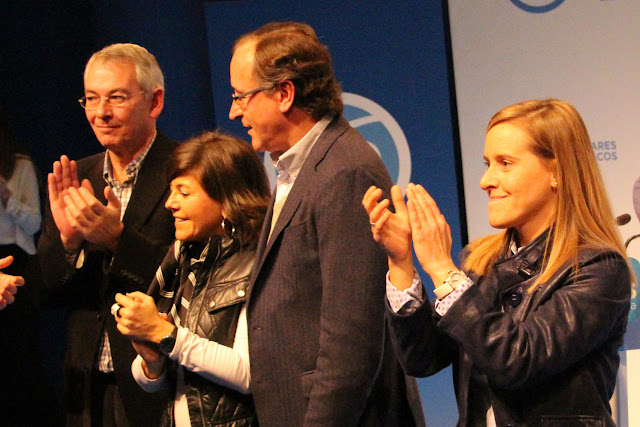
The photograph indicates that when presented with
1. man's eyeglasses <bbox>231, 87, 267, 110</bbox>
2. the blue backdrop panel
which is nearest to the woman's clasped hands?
man's eyeglasses <bbox>231, 87, 267, 110</bbox>

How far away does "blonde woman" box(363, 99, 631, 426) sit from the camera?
6.29ft

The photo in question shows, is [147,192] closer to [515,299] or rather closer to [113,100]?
[113,100]

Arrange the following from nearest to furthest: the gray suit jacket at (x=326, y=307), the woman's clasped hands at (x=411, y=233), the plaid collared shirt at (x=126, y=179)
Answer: the woman's clasped hands at (x=411, y=233) → the gray suit jacket at (x=326, y=307) → the plaid collared shirt at (x=126, y=179)

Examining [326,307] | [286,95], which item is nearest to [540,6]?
[286,95]

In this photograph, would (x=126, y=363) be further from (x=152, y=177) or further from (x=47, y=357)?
(x=47, y=357)

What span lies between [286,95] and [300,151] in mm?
170

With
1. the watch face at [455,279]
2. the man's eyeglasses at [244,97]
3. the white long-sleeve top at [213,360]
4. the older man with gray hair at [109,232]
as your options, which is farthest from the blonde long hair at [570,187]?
the older man with gray hair at [109,232]

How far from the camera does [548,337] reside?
1.90 m

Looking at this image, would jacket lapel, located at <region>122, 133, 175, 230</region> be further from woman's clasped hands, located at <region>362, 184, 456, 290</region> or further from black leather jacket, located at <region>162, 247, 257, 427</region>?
woman's clasped hands, located at <region>362, 184, 456, 290</region>

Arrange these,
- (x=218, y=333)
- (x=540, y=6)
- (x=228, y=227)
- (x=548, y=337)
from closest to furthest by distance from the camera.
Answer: (x=548, y=337), (x=218, y=333), (x=228, y=227), (x=540, y=6)

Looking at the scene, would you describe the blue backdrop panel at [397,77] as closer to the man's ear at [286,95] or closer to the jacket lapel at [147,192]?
the jacket lapel at [147,192]

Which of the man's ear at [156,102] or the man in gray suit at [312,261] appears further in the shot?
the man's ear at [156,102]

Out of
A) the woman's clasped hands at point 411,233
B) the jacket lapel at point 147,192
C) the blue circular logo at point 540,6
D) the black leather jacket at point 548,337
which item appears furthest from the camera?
the blue circular logo at point 540,6

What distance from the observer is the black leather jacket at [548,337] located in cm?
190
